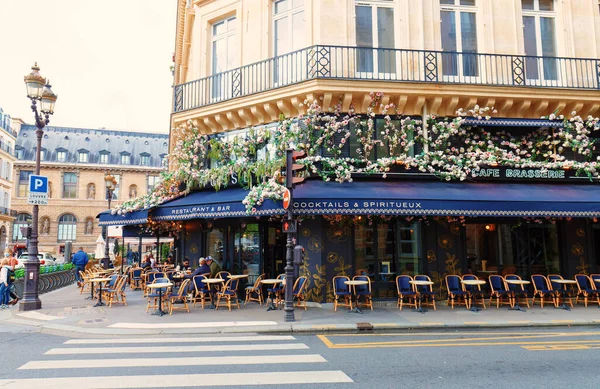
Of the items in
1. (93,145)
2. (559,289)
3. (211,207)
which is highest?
(93,145)

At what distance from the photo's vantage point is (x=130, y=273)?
18.3 meters

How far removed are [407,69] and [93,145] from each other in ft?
190

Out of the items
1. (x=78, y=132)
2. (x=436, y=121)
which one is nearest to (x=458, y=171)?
(x=436, y=121)

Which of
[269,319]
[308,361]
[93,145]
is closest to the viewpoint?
[308,361]

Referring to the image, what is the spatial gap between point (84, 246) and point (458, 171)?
54.8 meters

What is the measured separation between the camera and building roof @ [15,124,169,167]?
192ft

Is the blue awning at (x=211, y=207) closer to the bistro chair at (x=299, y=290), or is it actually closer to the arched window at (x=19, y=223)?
the bistro chair at (x=299, y=290)

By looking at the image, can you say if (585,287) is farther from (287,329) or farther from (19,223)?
(19,223)

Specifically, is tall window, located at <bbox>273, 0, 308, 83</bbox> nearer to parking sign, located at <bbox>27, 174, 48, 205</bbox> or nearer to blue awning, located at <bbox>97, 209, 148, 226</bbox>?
blue awning, located at <bbox>97, 209, 148, 226</bbox>

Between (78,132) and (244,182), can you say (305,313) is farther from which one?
(78,132)

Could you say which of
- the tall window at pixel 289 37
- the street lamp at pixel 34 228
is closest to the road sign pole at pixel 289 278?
the tall window at pixel 289 37

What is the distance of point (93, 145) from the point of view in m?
60.8

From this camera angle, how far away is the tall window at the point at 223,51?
14531mm

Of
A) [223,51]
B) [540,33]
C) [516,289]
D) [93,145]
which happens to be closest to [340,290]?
[516,289]
